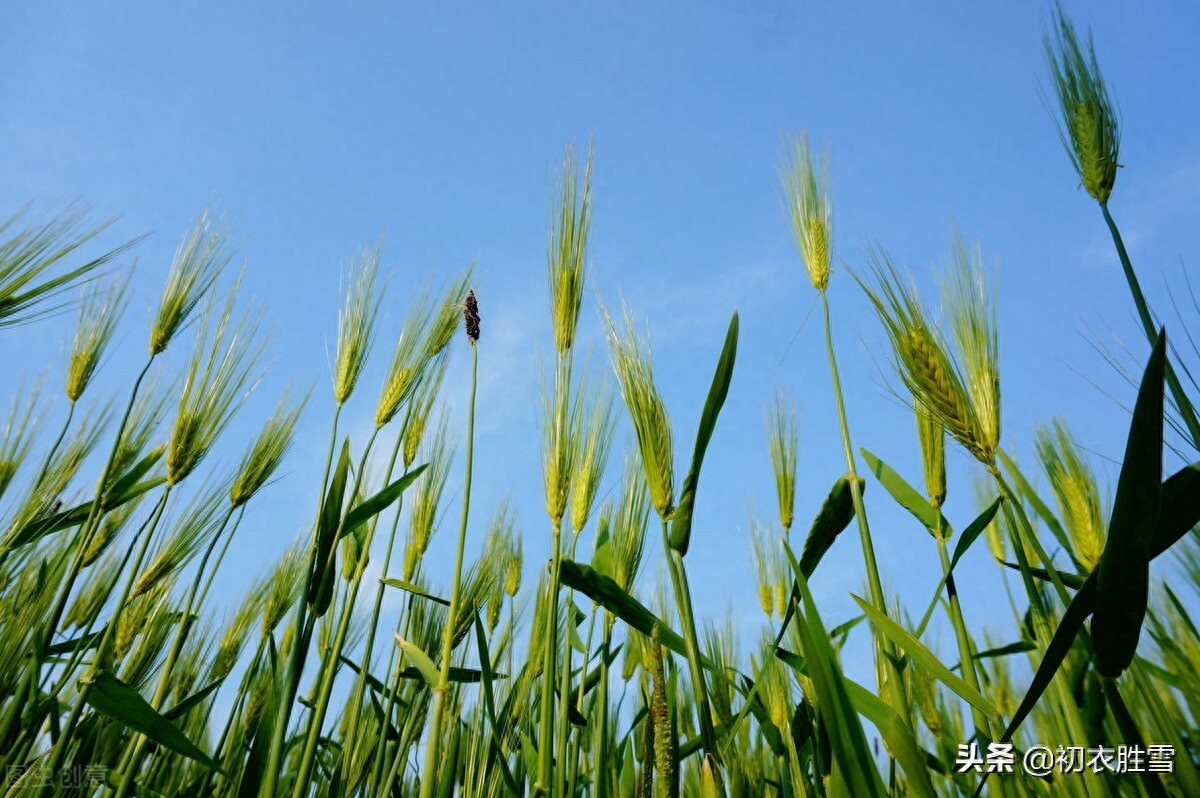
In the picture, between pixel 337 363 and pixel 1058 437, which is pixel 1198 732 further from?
pixel 337 363

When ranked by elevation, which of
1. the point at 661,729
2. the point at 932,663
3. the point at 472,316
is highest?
the point at 472,316

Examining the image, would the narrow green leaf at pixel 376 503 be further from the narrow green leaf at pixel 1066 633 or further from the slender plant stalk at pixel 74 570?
the narrow green leaf at pixel 1066 633

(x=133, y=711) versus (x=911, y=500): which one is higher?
(x=911, y=500)

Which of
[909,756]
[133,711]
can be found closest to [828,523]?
[909,756]

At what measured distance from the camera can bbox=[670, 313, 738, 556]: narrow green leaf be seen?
1234mm

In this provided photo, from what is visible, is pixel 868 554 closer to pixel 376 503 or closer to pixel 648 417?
pixel 648 417

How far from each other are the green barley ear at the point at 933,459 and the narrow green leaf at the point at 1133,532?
30.2 inches

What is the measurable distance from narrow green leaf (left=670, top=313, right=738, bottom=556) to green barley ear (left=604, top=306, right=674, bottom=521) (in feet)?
0.31

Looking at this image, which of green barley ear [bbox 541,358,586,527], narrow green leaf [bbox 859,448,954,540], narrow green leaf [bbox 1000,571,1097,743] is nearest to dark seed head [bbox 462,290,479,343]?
green barley ear [bbox 541,358,586,527]

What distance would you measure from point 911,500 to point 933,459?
0.10 m

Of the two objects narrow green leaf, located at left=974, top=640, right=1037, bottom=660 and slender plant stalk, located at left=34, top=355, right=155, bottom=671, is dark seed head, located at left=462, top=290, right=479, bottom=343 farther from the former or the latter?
narrow green leaf, located at left=974, top=640, right=1037, bottom=660

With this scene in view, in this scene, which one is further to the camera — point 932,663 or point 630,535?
point 630,535

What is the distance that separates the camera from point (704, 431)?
4.07ft

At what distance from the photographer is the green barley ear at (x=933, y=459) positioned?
1.60 meters
